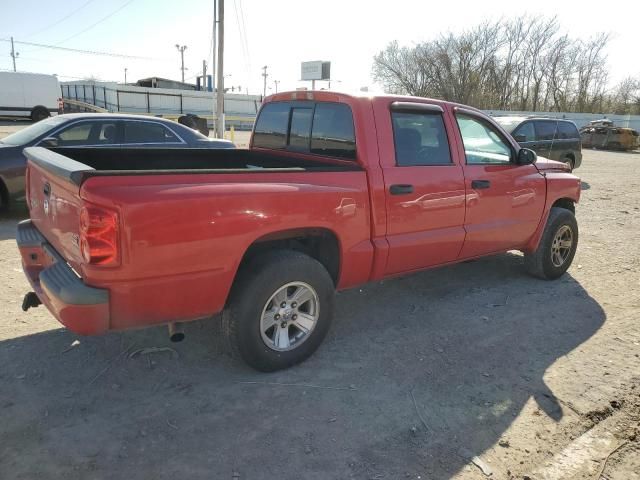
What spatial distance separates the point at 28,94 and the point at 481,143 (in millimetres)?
33830

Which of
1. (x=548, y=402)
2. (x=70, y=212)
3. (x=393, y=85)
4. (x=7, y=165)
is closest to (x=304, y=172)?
(x=70, y=212)

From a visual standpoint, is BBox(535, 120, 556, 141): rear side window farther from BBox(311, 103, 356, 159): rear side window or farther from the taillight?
the taillight

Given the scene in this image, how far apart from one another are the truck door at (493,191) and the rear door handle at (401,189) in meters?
0.75

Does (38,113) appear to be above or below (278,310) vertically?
above

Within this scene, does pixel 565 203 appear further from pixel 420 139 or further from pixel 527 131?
pixel 527 131

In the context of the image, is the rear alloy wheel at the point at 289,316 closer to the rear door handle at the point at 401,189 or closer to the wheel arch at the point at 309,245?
the wheel arch at the point at 309,245

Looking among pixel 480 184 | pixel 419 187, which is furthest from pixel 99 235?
pixel 480 184

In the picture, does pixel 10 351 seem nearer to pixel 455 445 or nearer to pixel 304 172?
pixel 304 172

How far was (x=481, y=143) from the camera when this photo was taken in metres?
4.62

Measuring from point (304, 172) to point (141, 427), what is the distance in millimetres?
1828

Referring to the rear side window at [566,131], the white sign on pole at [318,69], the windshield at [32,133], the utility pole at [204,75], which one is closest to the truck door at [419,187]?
the windshield at [32,133]

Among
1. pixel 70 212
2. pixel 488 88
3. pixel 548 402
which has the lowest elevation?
pixel 548 402

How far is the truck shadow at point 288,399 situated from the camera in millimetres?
2512

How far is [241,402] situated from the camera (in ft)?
9.91
